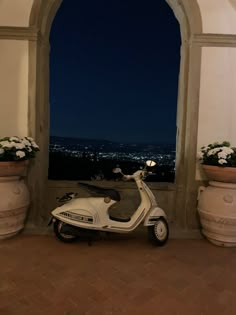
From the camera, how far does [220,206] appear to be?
2861mm

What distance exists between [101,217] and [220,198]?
121 centimetres

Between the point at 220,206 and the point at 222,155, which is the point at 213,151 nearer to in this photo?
the point at 222,155

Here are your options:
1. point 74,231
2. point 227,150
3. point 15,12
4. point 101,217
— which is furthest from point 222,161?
point 15,12

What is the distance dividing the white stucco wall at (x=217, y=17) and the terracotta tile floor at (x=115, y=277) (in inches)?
93.2

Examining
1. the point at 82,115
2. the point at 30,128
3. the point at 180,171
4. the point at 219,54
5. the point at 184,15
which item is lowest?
the point at 180,171

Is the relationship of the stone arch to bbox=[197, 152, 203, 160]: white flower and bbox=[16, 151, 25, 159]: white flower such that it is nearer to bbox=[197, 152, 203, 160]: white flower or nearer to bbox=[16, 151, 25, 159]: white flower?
bbox=[197, 152, 203, 160]: white flower

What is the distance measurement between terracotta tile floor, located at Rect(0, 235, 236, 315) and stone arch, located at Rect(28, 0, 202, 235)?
0.49m

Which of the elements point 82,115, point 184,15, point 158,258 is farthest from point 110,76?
point 158,258

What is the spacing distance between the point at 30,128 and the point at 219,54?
231cm

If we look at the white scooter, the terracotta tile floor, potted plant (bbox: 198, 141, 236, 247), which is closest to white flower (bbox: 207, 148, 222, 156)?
potted plant (bbox: 198, 141, 236, 247)

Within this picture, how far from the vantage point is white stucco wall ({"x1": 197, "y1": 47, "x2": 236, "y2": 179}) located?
325 centimetres

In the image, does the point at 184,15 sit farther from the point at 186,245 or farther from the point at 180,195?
the point at 186,245

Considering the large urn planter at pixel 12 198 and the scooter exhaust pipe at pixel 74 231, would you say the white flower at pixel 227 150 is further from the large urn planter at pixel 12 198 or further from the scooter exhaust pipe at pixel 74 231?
the large urn planter at pixel 12 198

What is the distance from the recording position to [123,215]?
142 inches
